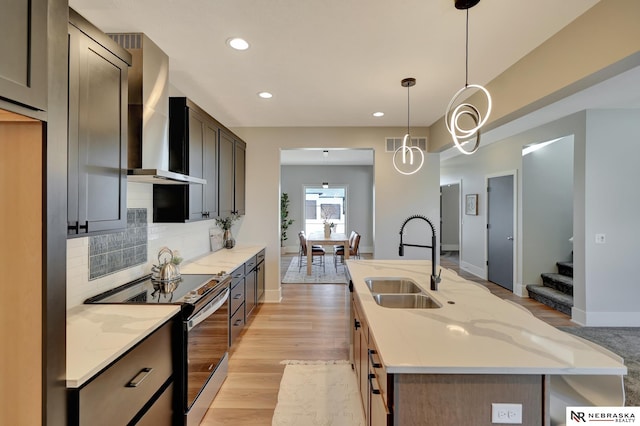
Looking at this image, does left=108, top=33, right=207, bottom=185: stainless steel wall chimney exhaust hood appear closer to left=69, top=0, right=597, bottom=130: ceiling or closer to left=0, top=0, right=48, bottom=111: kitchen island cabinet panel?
left=69, top=0, right=597, bottom=130: ceiling

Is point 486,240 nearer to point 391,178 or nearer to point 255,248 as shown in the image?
point 391,178

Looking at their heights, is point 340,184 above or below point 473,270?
above

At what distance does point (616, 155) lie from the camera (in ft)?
12.1

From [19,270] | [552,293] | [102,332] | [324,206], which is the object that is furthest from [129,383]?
[324,206]

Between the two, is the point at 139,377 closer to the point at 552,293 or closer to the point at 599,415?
the point at 599,415

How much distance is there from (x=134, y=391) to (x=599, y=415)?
197 centimetres

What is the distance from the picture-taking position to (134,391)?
A: 54.2 inches

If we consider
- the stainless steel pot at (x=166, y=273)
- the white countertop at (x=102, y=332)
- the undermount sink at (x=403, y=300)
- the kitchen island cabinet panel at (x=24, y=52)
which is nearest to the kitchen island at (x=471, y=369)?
the undermount sink at (x=403, y=300)

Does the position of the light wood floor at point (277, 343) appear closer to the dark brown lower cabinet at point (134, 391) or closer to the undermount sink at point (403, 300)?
the dark brown lower cabinet at point (134, 391)

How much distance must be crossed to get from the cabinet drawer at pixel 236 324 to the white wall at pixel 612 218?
13.9ft

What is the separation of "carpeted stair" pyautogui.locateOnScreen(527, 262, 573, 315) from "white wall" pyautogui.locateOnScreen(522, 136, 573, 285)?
0.13 meters

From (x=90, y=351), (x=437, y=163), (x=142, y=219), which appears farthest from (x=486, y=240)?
(x=90, y=351)

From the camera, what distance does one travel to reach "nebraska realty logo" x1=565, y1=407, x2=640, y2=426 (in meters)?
1.11

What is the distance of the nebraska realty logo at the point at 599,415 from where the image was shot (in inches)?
43.7
